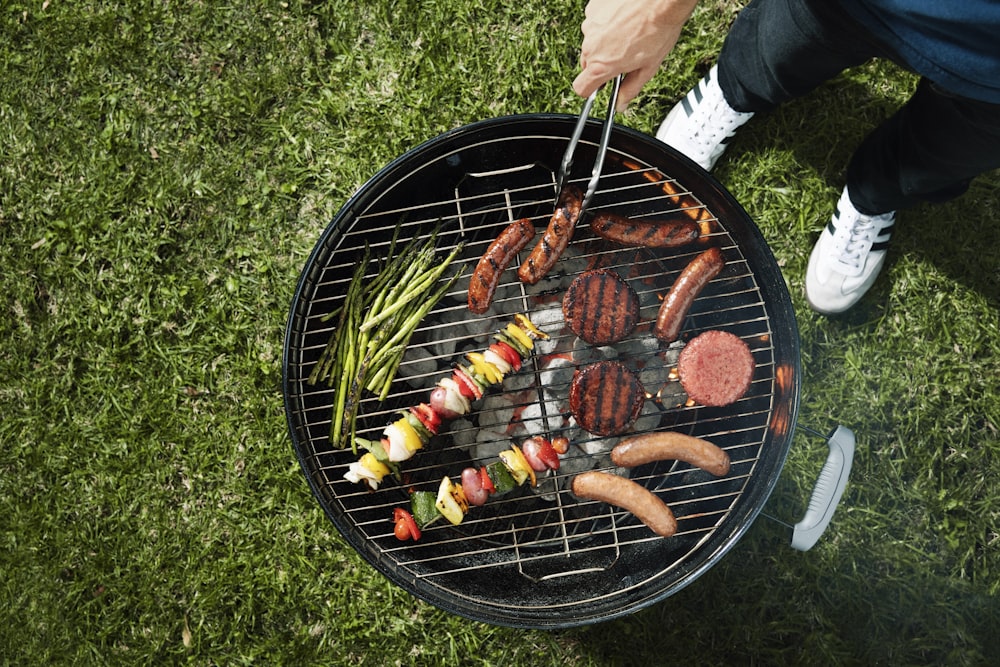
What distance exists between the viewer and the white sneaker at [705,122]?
4.20 meters

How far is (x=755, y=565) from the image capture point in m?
4.31

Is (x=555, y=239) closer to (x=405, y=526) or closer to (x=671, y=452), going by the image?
(x=671, y=452)

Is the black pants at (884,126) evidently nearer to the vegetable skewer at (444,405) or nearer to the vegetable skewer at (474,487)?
the vegetable skewer at (444,405)

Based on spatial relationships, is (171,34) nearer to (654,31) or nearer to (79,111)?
(79,111)

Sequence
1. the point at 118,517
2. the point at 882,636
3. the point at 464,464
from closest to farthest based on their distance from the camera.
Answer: the point at 464,464 → the point at 882,636 → the point at 118,517

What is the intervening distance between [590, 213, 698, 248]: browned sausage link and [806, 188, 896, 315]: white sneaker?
122cm

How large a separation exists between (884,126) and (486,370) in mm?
2562

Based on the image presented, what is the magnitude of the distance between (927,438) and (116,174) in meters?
5.70

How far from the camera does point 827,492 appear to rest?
366cm

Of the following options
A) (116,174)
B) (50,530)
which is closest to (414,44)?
(116,174)

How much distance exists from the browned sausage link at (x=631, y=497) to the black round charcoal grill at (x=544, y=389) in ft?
0.37

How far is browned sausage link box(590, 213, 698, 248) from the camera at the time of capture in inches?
140

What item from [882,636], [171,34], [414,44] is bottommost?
[882,636]

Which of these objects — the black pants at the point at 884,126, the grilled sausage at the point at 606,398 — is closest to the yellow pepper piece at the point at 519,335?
the grilled sausage at the point at 606,398
